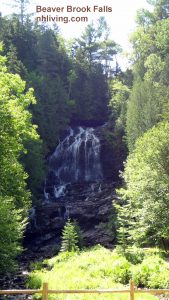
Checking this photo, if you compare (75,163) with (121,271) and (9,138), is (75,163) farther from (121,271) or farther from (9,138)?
(9,138)

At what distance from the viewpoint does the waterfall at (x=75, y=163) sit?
49250 millimetres

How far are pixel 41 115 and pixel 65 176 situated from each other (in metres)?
8.99

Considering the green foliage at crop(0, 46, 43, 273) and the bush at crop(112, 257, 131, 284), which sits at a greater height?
the green foliage at crop(0, 46, 43, 273)

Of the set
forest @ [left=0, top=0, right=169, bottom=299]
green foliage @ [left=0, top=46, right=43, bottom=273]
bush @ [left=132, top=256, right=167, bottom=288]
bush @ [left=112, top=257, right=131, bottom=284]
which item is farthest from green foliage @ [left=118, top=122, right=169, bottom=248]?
green foliage @ [left=0, top=46, right=43, bottom=273]

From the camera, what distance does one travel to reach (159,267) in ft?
65.5

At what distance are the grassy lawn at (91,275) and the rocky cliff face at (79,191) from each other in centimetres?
1047

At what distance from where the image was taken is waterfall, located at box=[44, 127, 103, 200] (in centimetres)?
4925

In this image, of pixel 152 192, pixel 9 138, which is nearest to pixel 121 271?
pixel 152 192

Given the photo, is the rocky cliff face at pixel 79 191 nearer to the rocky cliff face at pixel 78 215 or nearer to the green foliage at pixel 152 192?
the rocky cliff face at pixel 78 215

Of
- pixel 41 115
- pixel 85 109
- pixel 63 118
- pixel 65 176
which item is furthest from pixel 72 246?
pixel 85 109

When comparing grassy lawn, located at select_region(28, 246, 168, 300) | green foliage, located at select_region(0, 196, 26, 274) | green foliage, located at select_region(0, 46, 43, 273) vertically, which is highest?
green foliage, located at select_region(0, 46, 43, 273)

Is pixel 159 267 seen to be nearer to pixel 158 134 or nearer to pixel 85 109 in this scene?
pixel 158 134

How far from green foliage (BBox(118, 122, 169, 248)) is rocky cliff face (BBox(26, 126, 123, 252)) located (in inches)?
339

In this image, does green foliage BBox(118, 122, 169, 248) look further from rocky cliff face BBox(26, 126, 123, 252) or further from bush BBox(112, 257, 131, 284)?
rocky cliff face BBox(26, 126, 123, 252)
